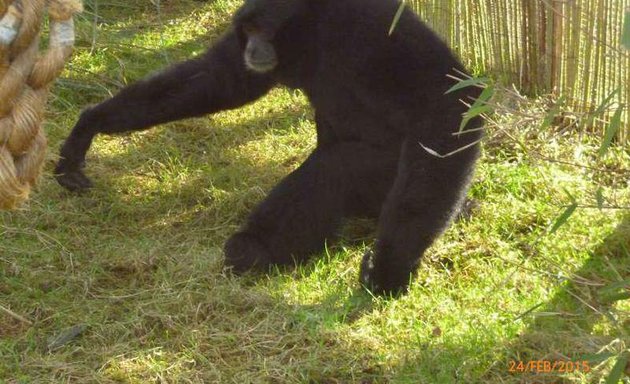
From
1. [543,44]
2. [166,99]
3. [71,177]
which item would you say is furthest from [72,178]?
[543,44]

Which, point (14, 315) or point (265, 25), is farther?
point (265, 25)

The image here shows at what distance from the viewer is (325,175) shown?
580 cm

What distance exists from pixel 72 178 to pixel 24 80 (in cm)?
351

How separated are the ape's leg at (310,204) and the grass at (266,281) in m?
0.14

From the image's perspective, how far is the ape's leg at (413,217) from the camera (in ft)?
17.4

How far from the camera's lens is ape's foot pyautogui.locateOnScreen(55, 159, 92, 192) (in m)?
6.48

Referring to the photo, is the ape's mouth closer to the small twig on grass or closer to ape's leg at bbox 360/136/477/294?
ape's leg at bbox 360/136/477/294

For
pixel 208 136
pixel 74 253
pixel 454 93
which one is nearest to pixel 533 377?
pixel 454 93

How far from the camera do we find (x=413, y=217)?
5336mm

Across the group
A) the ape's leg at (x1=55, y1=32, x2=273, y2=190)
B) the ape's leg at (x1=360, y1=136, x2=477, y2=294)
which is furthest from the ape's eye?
the ape's leg at (x1=360, y1=136, x2=477, y2=294)

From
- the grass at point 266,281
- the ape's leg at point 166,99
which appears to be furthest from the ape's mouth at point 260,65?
the grass at point 266,281

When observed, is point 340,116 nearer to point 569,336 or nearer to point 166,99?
point 166,99

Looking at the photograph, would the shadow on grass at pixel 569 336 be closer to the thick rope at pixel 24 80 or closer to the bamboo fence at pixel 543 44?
the bamboo fence at pixel 543 44

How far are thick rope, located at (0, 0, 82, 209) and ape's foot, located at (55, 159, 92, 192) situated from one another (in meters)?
3.30
